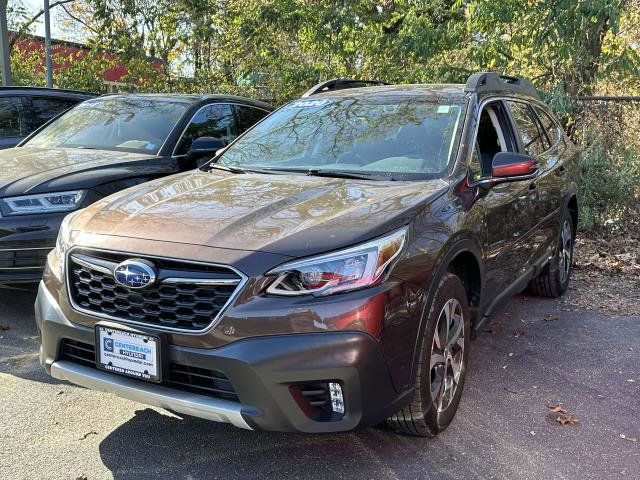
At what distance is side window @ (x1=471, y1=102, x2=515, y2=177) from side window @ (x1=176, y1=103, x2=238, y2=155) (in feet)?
9.32

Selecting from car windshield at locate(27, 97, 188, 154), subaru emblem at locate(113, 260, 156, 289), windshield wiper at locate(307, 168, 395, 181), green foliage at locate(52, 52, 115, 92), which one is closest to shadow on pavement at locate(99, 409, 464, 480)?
subaru emblem at locate(113, 260, 156, 289)

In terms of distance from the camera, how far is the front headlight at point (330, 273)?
2.43 meters

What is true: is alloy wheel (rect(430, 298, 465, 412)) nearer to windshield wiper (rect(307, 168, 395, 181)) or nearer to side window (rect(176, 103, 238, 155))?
windshield wiper (rect(307, 168, 395, 181))

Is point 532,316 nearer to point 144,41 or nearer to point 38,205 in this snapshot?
point 38,205

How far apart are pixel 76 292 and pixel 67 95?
5765 mm

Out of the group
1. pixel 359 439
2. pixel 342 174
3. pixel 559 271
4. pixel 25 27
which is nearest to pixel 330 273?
pixel 359 439

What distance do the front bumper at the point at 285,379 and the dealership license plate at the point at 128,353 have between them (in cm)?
6

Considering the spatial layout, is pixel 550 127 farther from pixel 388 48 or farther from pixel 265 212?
pixel 388 48

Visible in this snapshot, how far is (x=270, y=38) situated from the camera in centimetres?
1191

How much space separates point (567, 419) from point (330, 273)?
172 cm

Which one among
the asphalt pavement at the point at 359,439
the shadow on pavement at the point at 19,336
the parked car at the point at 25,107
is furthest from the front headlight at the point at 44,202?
the parked car at the point at 25,107

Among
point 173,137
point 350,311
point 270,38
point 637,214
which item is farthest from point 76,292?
point 270,38

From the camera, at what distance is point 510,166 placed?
3.35 metres

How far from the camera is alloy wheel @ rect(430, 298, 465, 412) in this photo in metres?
2.97
